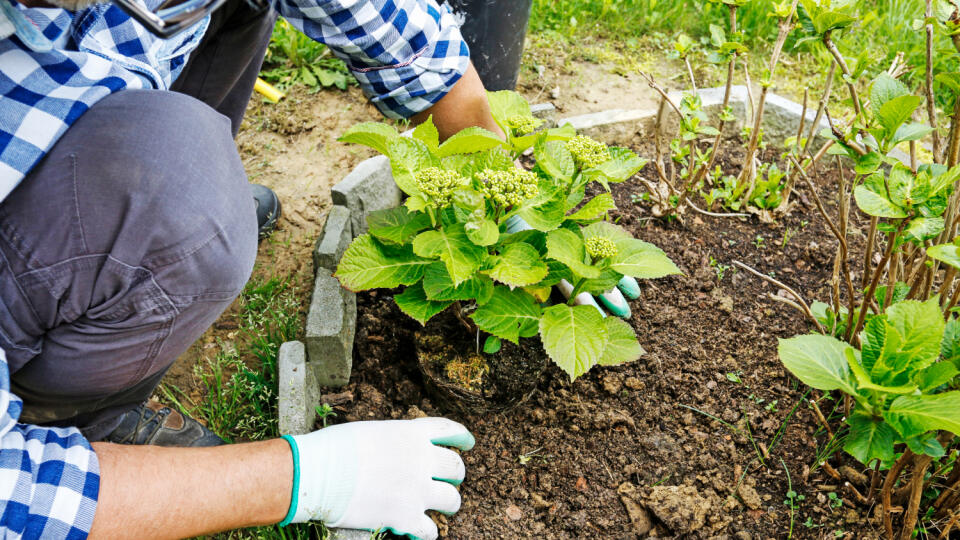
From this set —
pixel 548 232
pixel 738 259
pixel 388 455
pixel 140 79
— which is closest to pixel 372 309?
pixel 388 455

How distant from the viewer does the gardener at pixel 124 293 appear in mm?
Result: 1041

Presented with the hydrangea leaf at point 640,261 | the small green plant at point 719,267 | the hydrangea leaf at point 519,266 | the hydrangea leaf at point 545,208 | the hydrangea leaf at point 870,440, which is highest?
the hydrangea leaf at point 545,208

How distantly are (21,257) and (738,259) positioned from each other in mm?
1768

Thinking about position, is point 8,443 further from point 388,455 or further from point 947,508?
point 947,508

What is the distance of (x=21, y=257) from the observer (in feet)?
3.51

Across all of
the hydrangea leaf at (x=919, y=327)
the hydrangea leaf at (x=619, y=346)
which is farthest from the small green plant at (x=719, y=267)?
the hydrangea leaf at (x=919, y=327)

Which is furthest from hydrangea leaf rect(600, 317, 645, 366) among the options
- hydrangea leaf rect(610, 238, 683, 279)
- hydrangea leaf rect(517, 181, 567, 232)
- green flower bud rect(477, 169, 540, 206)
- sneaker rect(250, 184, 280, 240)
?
sneaker rect(250, 184, 280, 240)

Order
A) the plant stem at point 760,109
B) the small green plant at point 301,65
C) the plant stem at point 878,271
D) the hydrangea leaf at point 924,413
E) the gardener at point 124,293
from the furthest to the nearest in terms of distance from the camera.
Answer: the small green plant at point 301,65 < the plant stem at point 760,109 < the plant stem at point 878,271 < the gardener at point 124,293 < the hydrangea leaf at point 924,413

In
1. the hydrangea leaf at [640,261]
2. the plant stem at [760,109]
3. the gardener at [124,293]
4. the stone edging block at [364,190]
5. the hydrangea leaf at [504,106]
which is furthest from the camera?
the stone edging block at [364,190]

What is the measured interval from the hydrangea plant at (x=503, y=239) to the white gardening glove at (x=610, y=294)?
23 cm

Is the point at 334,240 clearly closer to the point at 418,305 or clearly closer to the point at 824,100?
the point at 418,305

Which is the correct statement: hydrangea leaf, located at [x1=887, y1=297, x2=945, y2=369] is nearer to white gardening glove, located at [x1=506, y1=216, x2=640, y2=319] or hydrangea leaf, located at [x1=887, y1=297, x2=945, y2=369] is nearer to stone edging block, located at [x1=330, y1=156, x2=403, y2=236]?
white gardening glove, located at [x1=506, y1=216, x2=640, y2=319]

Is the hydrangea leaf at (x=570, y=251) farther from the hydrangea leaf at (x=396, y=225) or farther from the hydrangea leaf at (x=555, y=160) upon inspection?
the hydrangea leaf at (x=396, y=225)

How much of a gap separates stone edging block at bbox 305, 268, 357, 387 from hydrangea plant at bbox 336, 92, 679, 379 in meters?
0.23
